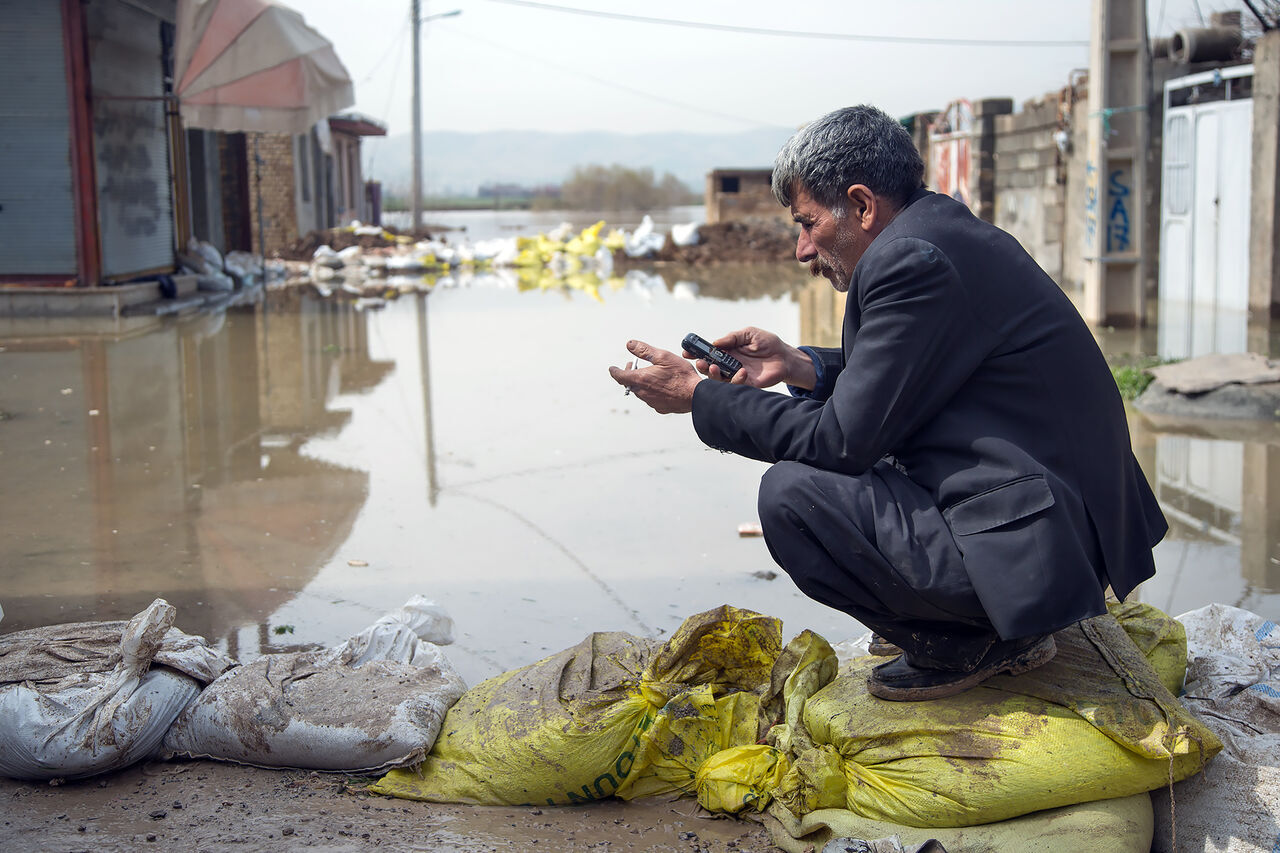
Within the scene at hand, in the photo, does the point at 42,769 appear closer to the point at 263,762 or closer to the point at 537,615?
the point at 263,762

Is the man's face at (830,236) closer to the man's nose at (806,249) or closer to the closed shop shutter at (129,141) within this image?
the man's nose at (806,249)

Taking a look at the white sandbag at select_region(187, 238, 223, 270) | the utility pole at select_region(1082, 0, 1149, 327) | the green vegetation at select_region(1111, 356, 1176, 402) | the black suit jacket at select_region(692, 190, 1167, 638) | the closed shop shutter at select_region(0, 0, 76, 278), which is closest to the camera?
the black suit jacket at select_region(692, 190, 1167, 638)

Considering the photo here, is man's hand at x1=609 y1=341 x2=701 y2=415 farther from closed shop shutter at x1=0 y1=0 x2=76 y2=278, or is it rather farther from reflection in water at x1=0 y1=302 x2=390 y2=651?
closed shop shutter at x1=0 y1=0 x2=76 y2=278

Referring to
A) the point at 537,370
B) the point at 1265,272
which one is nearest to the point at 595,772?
the point at 537,370

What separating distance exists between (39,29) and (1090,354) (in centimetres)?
1187

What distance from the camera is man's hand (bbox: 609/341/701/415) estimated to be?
2.43m

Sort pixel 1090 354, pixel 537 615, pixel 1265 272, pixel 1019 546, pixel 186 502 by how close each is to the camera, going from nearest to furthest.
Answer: pixel 1019 546 → pixel 1090 354 → pixel 537 615 → pixel 186 502 → pixel 1265 272

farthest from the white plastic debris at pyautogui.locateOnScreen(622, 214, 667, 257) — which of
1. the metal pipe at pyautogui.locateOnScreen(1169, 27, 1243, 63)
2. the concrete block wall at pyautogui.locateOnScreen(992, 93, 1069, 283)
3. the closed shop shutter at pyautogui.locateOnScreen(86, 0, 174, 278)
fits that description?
the metal pipe at pyautogui.locateOnScreen(1169, 27, 1243, 63)

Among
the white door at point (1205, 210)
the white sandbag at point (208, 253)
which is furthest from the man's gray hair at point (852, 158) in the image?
the white sandbag at point (208, 253)

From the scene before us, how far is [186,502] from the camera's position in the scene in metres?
4.97

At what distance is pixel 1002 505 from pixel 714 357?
2.52ft

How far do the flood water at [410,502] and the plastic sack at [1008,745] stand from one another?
1227 millimetres

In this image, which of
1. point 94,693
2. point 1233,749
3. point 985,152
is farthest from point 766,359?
point 985,152

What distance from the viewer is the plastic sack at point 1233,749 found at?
2.16m
